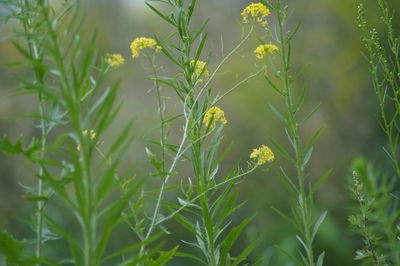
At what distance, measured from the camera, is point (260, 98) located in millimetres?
3734

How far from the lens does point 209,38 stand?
3.73 m

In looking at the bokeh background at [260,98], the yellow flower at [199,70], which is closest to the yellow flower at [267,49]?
the yellow flower at [199,70]

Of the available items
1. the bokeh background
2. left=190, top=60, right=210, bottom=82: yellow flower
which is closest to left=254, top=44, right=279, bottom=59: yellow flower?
left=190, top=60, right=210, bottom=82: yellow flower

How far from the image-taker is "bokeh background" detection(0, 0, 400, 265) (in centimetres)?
349

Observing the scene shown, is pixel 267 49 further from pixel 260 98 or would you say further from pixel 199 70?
pixel 260 98

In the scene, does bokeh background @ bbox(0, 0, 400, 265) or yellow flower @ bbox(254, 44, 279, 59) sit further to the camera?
bokeh background @ bbox(0, 0, 400, 265)

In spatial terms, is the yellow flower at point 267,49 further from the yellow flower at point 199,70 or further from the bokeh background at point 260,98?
the bokeh background at point 260,98

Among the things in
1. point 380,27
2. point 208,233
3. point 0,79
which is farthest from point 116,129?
point 208,233

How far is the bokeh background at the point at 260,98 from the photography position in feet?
11.5

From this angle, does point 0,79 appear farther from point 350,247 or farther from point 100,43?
point 350,247

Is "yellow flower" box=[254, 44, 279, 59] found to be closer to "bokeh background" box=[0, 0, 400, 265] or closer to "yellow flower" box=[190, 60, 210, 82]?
"yellow flower" box=[190, 60, 210, 82]

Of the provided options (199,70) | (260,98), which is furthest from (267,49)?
(260,98)

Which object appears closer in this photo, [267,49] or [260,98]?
[267,49]

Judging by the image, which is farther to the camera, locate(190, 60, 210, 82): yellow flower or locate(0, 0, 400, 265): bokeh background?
locate(0, 0, 400, 265): bokeh background
